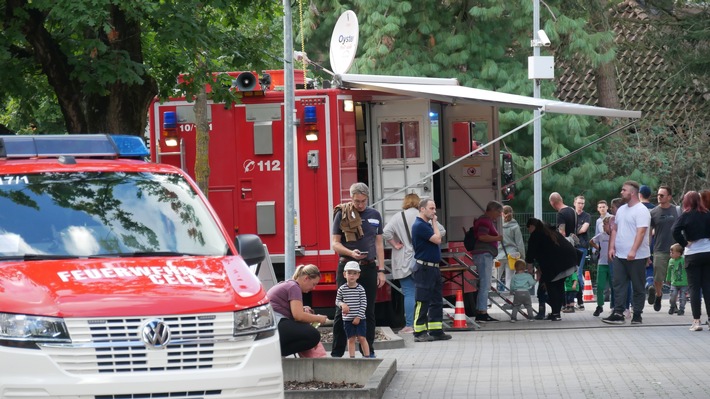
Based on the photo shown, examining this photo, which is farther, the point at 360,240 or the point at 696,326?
the point at 696,326

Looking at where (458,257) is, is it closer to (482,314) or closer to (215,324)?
(482,314)

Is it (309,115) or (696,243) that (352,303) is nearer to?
(309,115)

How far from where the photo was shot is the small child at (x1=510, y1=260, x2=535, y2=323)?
1886 cm

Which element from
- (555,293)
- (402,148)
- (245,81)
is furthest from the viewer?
(555,293)

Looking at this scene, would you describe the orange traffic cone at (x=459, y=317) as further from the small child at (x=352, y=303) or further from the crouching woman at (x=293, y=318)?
the crouching woman at (x=293, y=318)

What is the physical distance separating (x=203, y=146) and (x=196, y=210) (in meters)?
9.00

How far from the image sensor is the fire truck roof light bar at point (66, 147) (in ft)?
31.6

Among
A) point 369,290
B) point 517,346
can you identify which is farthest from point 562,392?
point 517,346

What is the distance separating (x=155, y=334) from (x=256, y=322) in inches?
26.9

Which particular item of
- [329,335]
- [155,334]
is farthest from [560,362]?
[155,334]

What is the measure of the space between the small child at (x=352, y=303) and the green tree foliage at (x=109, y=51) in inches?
141

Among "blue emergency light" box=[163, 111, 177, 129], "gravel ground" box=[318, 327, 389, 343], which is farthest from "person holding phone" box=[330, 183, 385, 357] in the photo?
"blue emergency light" box=[163, 111, 177, 129]

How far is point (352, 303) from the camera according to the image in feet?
43.2

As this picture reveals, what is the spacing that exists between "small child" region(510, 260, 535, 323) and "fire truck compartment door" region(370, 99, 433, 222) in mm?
1849
